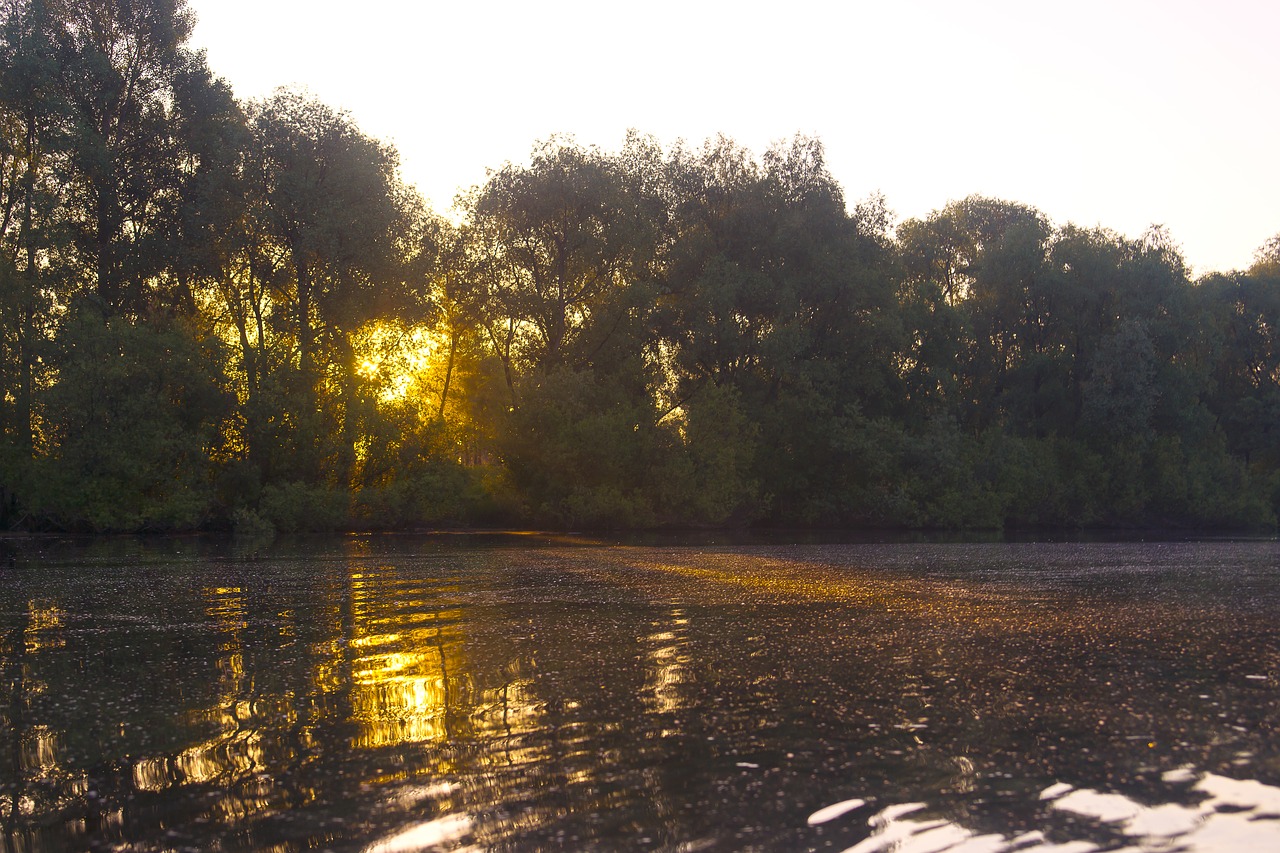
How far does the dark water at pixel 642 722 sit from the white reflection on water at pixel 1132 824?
0.02 m

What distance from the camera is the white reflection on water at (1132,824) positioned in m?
4.98

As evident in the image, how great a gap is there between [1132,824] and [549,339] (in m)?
49.2

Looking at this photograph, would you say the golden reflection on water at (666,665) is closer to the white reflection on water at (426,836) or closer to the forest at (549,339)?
the white reflection on water at (426,836)

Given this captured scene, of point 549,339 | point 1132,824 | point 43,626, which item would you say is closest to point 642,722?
point 1132,824

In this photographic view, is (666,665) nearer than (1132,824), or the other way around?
(1132,824)

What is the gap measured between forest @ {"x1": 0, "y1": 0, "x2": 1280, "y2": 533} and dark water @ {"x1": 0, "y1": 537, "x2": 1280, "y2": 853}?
85.3 ft

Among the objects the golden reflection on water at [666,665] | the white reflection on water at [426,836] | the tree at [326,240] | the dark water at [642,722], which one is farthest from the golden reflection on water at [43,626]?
the tree at [326,240]

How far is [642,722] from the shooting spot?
25.1ft

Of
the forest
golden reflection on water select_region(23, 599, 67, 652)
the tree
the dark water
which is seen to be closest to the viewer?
the dark water

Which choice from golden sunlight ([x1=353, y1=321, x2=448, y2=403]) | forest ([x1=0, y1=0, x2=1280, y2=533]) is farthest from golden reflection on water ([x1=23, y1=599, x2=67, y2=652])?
golden sunlight ([x1=353, y1=321, x2=448, y2=403])

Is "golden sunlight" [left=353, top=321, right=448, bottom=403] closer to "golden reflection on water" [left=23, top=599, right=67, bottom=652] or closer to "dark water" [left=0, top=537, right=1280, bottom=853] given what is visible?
"golden reflection on water" [left=23, top=599, right=67, bottom=652]

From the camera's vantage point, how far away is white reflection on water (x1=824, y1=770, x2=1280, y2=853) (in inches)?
196

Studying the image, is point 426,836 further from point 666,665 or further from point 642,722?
point 666,665

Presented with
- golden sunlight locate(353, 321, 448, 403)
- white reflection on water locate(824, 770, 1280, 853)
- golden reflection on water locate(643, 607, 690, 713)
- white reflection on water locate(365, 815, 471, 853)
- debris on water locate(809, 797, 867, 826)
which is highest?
golden sunlight locate(353, 321, 448, 403)
